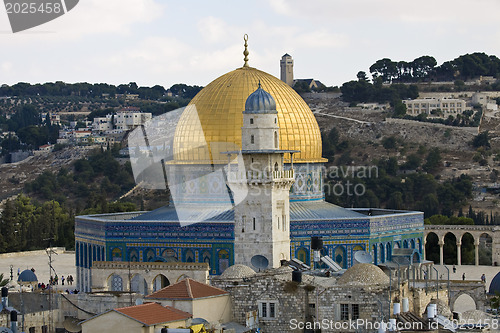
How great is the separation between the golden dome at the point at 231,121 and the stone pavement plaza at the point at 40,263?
21.0ft

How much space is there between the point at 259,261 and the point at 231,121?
813cm

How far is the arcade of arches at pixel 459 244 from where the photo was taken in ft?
181

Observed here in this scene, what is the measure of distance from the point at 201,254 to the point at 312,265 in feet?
11.4

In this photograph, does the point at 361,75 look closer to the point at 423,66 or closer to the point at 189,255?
the point at 423,66

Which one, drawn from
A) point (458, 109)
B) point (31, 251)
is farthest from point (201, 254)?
point (458, 109)

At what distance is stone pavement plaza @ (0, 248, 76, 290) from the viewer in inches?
2002

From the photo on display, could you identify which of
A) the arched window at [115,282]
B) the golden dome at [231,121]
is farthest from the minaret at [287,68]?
the arched window at [115,282]

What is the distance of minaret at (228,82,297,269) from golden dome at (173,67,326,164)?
6626 mm

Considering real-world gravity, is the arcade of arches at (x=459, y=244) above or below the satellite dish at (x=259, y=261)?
below

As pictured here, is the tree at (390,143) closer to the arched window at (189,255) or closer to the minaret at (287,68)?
the minaret at (287,68)

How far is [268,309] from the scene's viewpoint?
31984 millimetres

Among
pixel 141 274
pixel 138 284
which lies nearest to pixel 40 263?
pixel 138 284

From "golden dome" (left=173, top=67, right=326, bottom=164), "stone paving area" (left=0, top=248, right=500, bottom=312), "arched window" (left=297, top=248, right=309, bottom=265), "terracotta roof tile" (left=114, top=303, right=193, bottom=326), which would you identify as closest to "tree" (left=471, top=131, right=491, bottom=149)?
"stone paving area" (left=0, top=248, right=500, bottom=312)

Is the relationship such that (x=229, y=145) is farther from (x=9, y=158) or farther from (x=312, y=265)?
(x=9, y=158)
